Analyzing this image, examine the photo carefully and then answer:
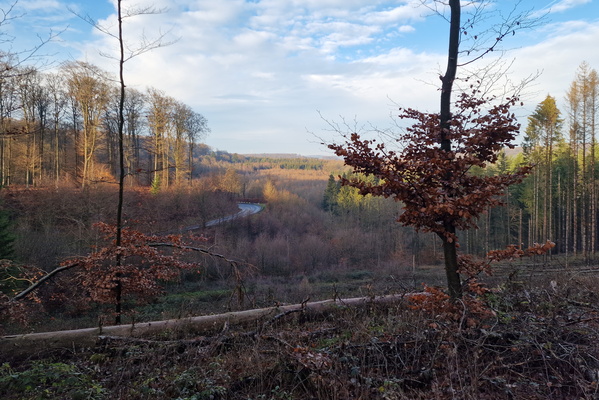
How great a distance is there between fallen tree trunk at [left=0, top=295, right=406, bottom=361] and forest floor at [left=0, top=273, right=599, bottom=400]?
0.52 meters

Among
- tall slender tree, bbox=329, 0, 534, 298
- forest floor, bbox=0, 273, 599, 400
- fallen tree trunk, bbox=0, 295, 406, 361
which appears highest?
tall slender tree, bbox=329, 0, 534, 298

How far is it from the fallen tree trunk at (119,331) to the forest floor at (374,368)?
519 mm

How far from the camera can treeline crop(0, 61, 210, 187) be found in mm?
25953

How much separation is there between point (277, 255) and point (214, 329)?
2377 cm

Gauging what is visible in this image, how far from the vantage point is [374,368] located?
171 inches

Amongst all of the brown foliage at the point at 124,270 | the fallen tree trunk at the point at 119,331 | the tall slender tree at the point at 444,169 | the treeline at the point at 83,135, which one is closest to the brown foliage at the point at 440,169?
the tall slender tree at the point at 444,169

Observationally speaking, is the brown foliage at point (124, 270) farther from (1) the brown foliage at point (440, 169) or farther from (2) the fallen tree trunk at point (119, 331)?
(1) the brown foliage at point (440, 169)

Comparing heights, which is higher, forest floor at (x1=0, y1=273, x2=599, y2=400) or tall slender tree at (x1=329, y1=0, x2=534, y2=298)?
tall slender tree at (x1=329, y1=0, x2=534, y2=298)

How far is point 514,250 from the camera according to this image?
4.89m

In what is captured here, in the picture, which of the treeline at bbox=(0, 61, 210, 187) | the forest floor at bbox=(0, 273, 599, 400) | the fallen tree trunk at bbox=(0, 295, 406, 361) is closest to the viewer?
the forest floor at bbox=(0, 273, 599, 400)

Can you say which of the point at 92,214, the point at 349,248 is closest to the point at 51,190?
the point at 92,214

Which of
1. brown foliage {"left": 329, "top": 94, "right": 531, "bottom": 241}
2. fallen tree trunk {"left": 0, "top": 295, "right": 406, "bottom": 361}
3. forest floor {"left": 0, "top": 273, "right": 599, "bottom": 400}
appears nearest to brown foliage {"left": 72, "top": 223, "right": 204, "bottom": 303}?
fallen tree trunk {"left": 0, "top": 295, "right": 406, "bottom": 361}

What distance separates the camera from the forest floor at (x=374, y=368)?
12.4 ft

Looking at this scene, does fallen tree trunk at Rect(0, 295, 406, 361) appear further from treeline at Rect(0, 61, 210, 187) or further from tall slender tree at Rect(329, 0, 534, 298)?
treeline at Rect(0, 61, 210, 187)
